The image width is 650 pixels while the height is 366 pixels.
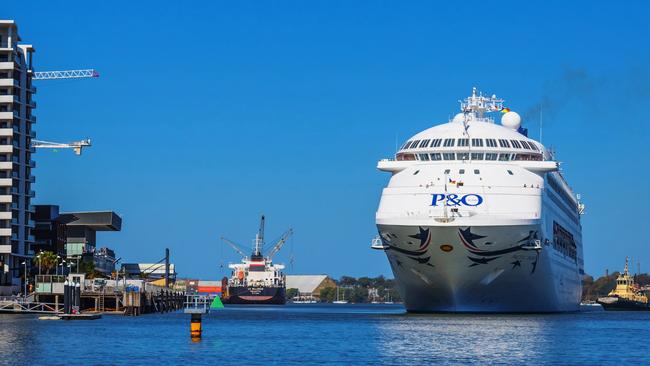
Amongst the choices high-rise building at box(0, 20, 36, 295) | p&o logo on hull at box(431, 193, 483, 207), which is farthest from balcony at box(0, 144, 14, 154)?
p&o logo on hull at box(431, 193, 483, 207)

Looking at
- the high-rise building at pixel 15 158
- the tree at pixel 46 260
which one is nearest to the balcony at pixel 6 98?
the high-rise building at pixel 15 158

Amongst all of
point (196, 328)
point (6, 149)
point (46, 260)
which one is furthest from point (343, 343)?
point (6, 149)

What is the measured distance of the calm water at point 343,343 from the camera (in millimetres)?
67188

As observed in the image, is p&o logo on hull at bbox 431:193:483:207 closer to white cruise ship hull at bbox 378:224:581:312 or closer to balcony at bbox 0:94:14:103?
white cruise ship hull at bbox 378:224:581:312

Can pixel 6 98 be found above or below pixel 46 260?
above

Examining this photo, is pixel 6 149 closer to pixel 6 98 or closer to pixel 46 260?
pixel 6 98

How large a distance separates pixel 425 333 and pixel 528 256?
48.1 ft

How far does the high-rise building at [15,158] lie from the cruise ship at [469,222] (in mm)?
72190

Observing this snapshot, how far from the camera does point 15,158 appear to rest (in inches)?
6526

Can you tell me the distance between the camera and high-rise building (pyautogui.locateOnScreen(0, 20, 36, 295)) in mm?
161500

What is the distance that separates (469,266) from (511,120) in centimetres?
3951

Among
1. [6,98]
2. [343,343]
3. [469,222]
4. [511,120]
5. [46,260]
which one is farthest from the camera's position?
[46,260]

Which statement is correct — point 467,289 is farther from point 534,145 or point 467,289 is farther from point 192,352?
point 192,352

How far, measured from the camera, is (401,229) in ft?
308
